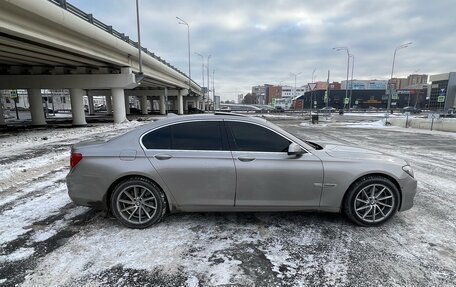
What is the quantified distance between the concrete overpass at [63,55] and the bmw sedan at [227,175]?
36.5ft

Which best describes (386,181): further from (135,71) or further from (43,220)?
(135,71)

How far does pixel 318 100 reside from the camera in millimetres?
118750

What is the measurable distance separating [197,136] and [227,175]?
2.27 feet

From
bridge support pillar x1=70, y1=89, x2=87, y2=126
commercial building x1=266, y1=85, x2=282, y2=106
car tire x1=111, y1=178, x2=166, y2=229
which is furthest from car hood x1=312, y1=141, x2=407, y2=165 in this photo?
commercial building x1=266, y1=85, x2=282, y2=106

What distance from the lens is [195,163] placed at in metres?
3.72

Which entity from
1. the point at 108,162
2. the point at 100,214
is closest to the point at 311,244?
the point at 108,162

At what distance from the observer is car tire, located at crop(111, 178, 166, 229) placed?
379 cm

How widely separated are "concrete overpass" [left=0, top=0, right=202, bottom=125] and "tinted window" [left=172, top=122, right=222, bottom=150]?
449 inches

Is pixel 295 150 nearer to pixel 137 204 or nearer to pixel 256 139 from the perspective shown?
pixel 256 139

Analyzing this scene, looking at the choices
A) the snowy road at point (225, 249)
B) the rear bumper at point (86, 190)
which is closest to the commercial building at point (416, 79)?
the snowy road at point (225, 249)

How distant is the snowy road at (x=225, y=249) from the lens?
2.79m

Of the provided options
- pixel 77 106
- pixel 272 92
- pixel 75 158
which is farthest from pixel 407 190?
pixel 272 92

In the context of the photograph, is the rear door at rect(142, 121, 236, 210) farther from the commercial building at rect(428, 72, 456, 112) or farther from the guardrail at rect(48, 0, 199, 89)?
the commercial building at rect(428, 72, 456, 112)

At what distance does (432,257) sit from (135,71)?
2846 centimetres
